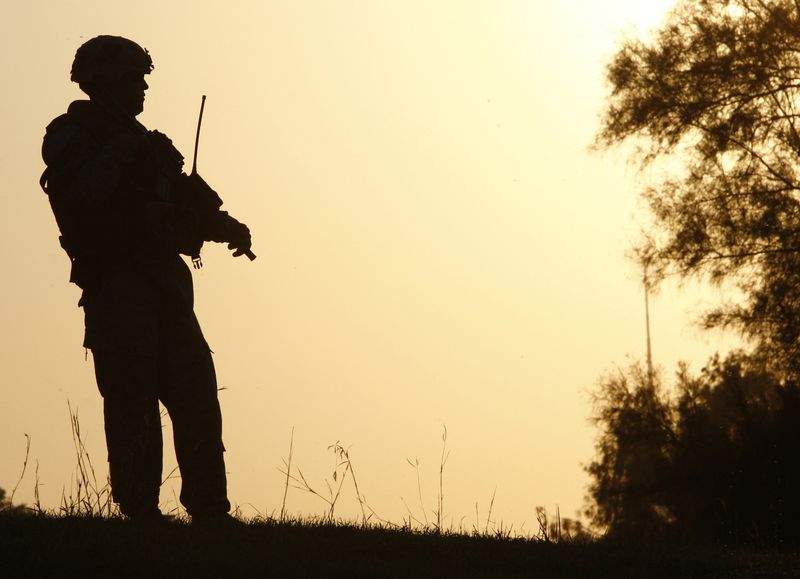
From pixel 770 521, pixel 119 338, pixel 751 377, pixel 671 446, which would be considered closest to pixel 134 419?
pixel 119 338

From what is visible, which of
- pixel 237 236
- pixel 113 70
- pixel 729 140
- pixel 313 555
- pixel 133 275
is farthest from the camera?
pixel 729 140

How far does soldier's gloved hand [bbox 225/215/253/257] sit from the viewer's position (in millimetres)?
8469

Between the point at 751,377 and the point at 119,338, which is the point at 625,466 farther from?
the point at 119,338

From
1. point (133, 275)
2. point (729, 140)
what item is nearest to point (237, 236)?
point (133, 275)

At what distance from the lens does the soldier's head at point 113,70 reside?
8164 mm

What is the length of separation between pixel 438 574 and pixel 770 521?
9141 millimetres

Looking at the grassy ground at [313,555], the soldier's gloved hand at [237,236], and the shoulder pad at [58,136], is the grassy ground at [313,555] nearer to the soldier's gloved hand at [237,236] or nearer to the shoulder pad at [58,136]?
the soldier's gloved hand at [237,236]

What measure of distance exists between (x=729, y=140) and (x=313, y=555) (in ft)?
64.3

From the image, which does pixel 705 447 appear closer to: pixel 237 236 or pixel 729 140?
pixel 729 140

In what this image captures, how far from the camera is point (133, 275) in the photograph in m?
8.00

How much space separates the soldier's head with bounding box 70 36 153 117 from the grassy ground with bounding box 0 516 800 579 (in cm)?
235

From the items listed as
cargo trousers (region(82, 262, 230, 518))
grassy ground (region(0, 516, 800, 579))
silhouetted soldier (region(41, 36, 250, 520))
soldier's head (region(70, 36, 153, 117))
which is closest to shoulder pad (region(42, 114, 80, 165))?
silhouetted soldier (region(41, 36, 250, 520))

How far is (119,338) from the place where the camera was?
791cm

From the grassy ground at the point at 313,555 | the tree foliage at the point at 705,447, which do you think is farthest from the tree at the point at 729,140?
the grassy ground at the point at 313,555
